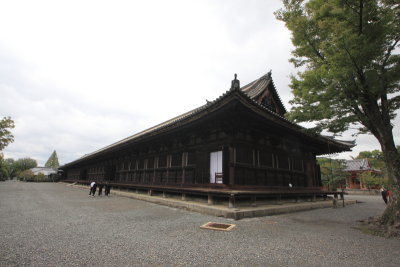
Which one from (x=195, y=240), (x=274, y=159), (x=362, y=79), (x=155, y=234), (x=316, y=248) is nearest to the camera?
(x=316, y=248)

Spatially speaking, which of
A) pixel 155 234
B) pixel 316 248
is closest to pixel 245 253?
pixel 316 248

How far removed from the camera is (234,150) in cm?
946

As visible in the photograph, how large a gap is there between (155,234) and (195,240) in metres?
1.13

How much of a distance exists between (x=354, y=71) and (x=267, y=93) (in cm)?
959

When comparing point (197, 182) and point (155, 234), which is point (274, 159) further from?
point (155, 234)

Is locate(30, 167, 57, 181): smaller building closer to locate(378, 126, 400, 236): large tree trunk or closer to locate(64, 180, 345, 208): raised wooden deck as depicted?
locate(64, 180, 345, 208): raised wooden deck

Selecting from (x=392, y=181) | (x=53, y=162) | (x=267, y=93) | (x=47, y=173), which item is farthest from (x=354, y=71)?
(x=53, y=162)

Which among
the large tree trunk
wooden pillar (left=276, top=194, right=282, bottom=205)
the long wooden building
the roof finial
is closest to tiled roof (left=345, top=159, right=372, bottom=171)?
the long wooden building

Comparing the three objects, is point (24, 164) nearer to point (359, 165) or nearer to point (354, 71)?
point (354, 71)

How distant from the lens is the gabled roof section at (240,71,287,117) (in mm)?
14850

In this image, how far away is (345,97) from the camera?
6895 mm

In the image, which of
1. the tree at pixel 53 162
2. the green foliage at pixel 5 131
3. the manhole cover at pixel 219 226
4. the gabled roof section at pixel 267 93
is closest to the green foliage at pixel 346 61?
the manhole cover at pixel 219 226

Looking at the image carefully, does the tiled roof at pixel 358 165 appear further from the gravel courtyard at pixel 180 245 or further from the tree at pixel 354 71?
the gravel courtyard at pixel 180 245

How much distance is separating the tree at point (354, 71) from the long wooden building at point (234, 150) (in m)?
2.26
